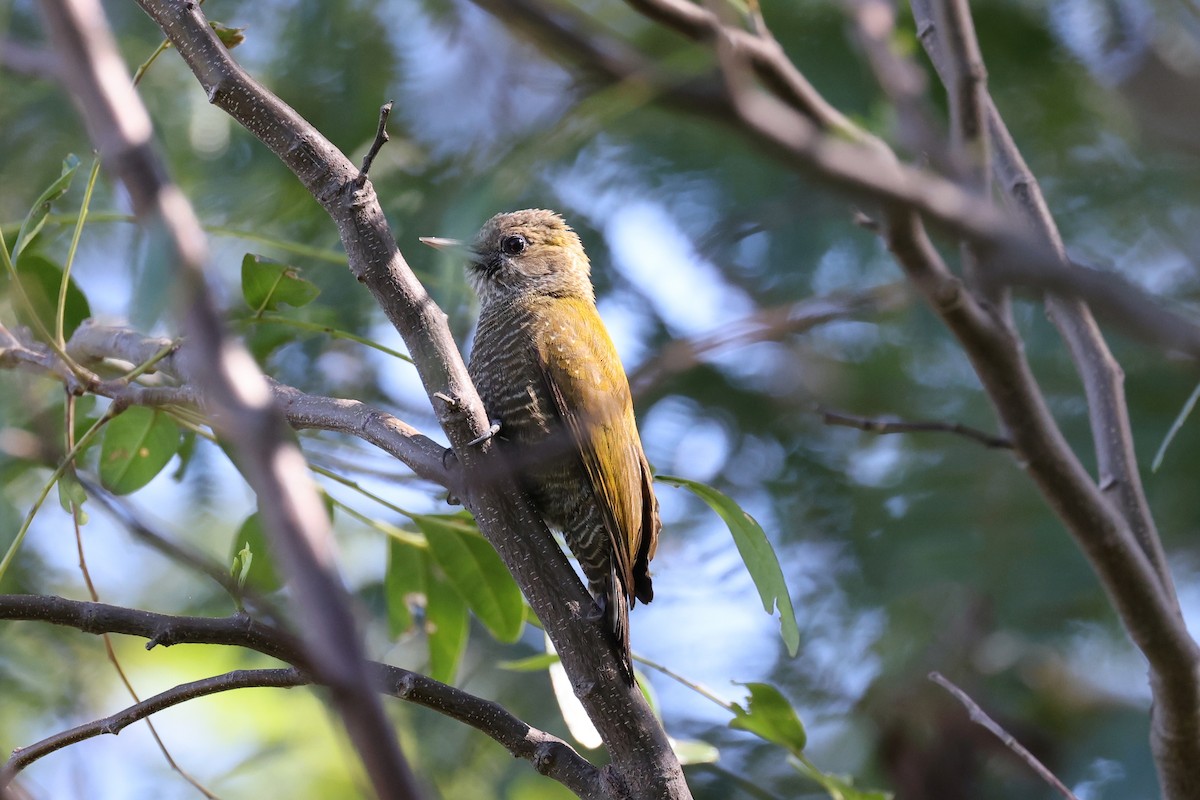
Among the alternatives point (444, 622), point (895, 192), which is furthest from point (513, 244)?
point (895, 192)

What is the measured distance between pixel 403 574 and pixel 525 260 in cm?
113

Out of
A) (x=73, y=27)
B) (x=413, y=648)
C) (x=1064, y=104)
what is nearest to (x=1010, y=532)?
(x=1064, y=104)

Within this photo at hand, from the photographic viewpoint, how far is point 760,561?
68.1 inches

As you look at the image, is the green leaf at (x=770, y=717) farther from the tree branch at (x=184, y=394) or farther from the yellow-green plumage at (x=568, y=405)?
the tree branch at (x=184, y=394)

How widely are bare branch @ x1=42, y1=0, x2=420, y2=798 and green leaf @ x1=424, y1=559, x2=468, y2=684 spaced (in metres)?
1.70

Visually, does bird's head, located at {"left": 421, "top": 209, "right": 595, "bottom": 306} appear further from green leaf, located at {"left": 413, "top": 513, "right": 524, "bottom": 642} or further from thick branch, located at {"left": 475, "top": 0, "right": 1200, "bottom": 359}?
thick branch, located at {"left": 475, "top": 0, "right": 1200, "bottom": 359}

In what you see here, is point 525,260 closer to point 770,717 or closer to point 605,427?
point 605,427

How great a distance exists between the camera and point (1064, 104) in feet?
12.9

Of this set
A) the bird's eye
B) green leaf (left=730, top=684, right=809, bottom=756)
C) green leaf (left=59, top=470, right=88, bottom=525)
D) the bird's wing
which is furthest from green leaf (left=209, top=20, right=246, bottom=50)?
the bird's eye

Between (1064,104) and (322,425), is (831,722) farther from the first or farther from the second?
(322,425)

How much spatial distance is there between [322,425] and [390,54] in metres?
2.44

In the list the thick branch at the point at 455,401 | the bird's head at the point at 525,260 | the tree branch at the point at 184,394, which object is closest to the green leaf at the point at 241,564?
the tree branch at the point at 184,394

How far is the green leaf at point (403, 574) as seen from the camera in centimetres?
220

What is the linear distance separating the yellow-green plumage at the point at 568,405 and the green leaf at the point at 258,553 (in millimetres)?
500
